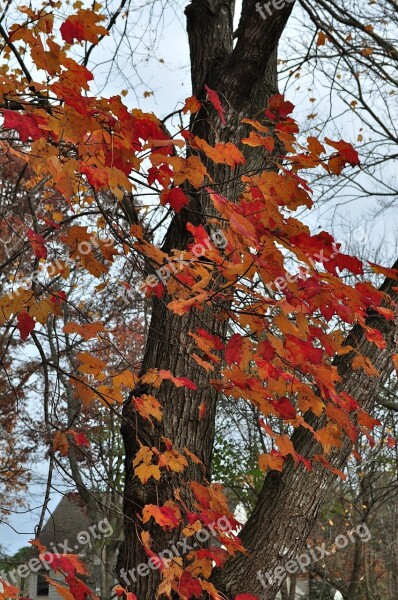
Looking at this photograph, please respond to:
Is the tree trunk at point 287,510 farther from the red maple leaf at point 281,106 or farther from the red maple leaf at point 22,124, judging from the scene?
the red maple leaf at point 22,124

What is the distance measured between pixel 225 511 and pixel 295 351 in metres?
1.23

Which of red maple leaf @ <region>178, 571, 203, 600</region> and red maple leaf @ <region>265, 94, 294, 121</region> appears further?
red maple leaf @ <region>265, 94, 294, 121</region>

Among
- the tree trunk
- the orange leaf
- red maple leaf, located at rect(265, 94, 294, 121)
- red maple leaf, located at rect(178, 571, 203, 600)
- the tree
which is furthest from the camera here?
red maple leaf, located at rect(265, 94, 294, 121)

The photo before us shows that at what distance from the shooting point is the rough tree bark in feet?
12.3

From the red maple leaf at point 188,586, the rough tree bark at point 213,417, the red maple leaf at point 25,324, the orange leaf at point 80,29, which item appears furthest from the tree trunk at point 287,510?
the orange leaf at point 80,29

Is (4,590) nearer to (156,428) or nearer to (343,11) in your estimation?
(156,428)

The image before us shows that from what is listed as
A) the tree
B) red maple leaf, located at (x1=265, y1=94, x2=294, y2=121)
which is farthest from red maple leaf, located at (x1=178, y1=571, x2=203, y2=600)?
red maple leaf, located at (x1=265, y1=94, x2=294, y2=121)

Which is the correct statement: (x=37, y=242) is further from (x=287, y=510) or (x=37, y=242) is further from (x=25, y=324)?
(x=287, y=510)

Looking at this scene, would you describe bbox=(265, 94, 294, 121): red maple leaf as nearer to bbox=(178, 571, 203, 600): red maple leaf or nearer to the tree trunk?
the tree trunk

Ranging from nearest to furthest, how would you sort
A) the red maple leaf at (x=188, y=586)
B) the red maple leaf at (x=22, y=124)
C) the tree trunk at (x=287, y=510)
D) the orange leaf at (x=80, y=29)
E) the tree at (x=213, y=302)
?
the red maple leaf at (x=22, y=124) → the tree at (x=213, y=302) → the orange leaf at (x=80, y=29) → the red maple leaf at (x=188, y=586) → the tree trunk at (x=287, y=510)

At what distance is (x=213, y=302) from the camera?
326cm

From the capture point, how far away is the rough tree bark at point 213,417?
12.3ft

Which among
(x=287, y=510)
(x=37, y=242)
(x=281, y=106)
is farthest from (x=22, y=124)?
(x=287, y=510)

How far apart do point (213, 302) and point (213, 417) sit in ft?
3.63
